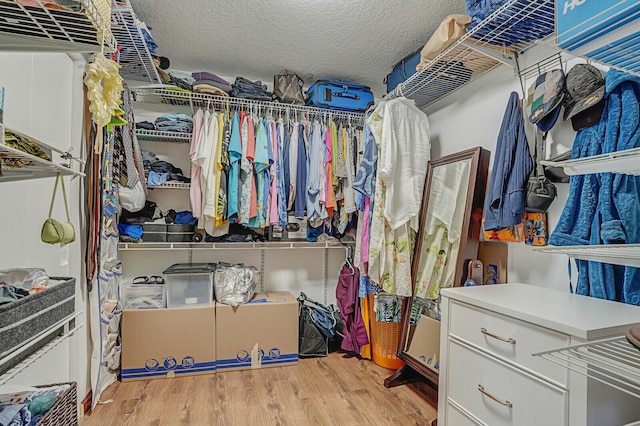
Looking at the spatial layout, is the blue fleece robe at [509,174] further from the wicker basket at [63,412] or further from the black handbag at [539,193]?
the wicker basket at [63,412]

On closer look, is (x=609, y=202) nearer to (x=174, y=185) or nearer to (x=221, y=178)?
(x=221, y=178)

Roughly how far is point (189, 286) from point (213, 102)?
1414mm

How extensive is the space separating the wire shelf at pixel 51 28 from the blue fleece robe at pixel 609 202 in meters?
1.68

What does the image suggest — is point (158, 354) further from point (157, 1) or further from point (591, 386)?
point (591, 386)

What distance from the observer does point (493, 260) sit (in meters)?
1.97

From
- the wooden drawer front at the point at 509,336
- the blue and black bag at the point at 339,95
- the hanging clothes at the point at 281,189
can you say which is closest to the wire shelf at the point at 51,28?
the wooden drawer front at the point at 509,336

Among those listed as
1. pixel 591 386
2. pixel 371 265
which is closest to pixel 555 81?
pixel 591 386

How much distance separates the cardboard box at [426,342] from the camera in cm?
200

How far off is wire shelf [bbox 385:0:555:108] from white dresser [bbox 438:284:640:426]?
3.99 feet

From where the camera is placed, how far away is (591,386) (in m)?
0.96

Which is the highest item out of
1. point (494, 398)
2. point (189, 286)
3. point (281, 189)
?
point (281, 189)

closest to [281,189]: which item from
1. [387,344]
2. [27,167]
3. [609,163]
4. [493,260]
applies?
[387,344]

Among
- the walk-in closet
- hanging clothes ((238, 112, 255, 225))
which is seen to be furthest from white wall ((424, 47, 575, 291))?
hanging clothes ((238, 112, 255, 225))

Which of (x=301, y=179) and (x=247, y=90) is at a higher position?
(x=247, y=90)
